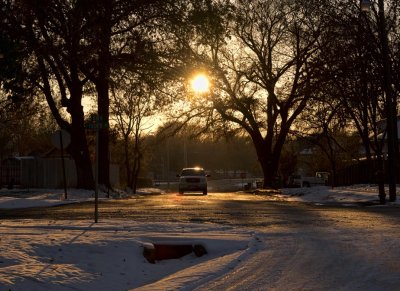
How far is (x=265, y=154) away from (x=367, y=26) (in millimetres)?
23768

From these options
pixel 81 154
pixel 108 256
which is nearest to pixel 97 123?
pixel 108 256

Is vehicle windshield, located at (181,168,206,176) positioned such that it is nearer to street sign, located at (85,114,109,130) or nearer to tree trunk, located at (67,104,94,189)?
tree trunk, located at (67,104,94,189)

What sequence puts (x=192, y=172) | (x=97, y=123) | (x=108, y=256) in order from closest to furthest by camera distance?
1. (x=108, y=256)
2. (x=97, y=123)
3. (x=192, y=172)

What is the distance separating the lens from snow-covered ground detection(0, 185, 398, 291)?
7.91 metres

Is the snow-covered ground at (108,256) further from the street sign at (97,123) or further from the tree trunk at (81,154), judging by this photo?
the tree trunk at (81,154)

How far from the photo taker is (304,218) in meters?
17.0

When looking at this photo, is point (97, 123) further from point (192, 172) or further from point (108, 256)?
point (192, 172)

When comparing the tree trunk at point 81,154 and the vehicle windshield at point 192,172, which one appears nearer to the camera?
the tree trunk at point 81,154

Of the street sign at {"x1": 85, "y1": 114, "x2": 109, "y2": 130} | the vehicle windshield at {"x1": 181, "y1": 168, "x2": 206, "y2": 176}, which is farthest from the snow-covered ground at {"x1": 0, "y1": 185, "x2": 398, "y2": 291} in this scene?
the vehicle windshield at {"x1": 181, "y1": 168, "x2": 206, "y2": 176}

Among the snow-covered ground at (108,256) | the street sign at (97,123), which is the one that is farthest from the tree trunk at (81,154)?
the street sign at (97,123)

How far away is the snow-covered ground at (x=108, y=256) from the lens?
791cm

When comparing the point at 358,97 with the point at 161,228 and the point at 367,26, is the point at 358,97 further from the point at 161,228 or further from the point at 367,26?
the point at 161,228

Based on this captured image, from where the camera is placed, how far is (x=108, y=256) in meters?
9.49

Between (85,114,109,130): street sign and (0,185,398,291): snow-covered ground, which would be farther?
(85,114,109,130): street sign
